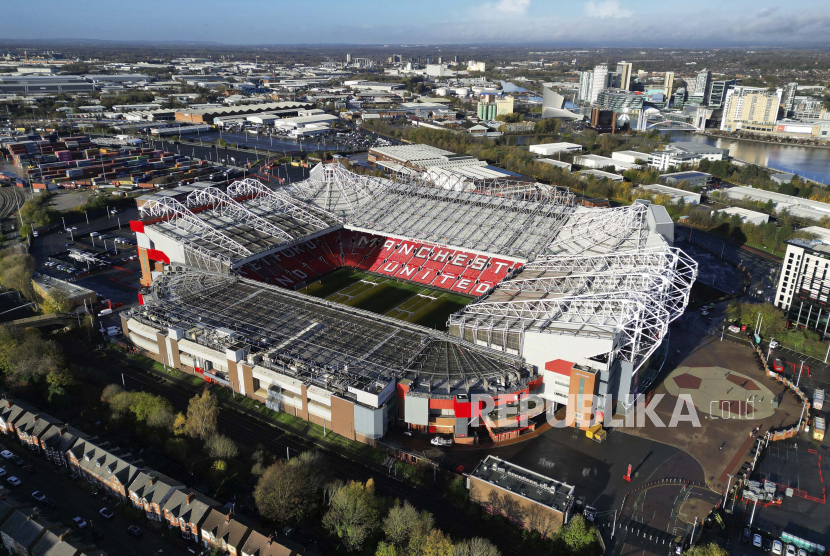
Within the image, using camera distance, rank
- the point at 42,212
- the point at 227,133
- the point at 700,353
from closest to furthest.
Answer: the point at 700,353 < the point at 42,212 < the point at 227,133

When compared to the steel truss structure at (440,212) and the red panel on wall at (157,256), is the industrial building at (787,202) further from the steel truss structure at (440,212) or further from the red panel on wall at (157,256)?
the red panel on wall at (157,256)

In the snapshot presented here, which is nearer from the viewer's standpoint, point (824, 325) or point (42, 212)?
point (824, 325)

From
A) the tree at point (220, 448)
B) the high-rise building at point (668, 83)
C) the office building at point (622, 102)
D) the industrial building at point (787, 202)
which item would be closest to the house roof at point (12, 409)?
the tree at point (220, 448)

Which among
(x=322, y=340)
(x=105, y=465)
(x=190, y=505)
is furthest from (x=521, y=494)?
(x=105, y=465)

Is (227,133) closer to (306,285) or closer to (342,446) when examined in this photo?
(306,285)

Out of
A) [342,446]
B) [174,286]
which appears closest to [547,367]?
[342,446]

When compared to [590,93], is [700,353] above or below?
below

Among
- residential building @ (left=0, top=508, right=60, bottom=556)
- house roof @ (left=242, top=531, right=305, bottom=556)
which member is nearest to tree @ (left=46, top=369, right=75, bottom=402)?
residential building @ (left=0, top=508, right=60, bottom=556)
